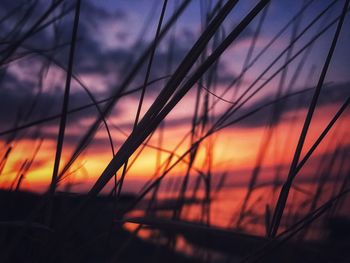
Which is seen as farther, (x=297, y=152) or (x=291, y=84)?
(x=291, y=84)

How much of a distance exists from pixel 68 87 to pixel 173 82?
0.15 m

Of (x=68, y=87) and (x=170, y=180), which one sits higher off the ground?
(x=170, y=180)

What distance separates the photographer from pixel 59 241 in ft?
1.49

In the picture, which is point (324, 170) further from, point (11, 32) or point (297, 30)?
point (11, 32)

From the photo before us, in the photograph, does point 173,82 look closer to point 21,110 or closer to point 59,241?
point 59,241

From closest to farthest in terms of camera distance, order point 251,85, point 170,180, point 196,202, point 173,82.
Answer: point 173,82 < point 251,85 < point 196,202 < point 170,180

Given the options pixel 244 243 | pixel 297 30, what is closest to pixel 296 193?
pixel 244 243

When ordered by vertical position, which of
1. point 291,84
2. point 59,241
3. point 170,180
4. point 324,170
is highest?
point 291,84

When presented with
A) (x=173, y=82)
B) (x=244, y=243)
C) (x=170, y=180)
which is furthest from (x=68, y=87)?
(x=244, y=243)

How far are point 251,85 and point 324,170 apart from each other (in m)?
0.85

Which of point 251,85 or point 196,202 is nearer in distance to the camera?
point 251,85

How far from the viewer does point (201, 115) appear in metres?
0.96

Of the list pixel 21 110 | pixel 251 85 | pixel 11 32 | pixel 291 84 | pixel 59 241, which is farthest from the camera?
pixel 291 84

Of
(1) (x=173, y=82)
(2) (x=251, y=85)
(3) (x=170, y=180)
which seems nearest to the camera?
(1) (x=173, y=82)
